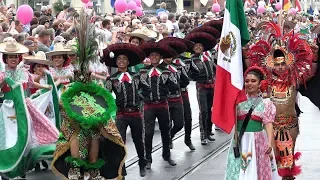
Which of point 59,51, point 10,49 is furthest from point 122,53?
point 59,51

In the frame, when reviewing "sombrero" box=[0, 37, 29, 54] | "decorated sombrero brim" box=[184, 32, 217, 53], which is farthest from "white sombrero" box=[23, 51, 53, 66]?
"decorated sombrero brim" box=[184, 32, 217, 53]

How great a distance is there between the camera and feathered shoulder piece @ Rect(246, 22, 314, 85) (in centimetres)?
1048

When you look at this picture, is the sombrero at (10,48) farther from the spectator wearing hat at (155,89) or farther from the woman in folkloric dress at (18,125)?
the spectator wearing hat at (155,89)

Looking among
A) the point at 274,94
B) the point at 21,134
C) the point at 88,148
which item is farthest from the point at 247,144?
the point at 21,134

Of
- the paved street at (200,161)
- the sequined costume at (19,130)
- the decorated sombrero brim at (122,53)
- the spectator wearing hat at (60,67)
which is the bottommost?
the paved street at (200,161)

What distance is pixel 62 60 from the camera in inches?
531

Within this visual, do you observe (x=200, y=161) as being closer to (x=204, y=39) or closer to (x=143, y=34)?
(x=204, y=39)

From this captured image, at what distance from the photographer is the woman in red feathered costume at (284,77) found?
1048cm

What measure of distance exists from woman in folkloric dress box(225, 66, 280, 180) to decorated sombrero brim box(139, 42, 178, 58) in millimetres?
3426

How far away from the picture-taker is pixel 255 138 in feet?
31.4

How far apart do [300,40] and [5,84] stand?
3.99m

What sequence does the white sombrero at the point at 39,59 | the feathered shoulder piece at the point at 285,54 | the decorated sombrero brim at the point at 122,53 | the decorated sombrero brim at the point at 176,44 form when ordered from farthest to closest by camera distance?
the decorated sombrero brim at the point at 176,44, the white sombrero at the point at 39,59, the decorated sombrero brim at the point at 122,53, the feathered shoulder piece at the point at 285,54

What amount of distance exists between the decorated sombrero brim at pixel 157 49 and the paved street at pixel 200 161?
169 cm

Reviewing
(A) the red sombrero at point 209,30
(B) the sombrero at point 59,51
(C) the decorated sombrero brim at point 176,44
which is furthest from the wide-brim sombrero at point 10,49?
(A) the red sombrero at point 209,30
